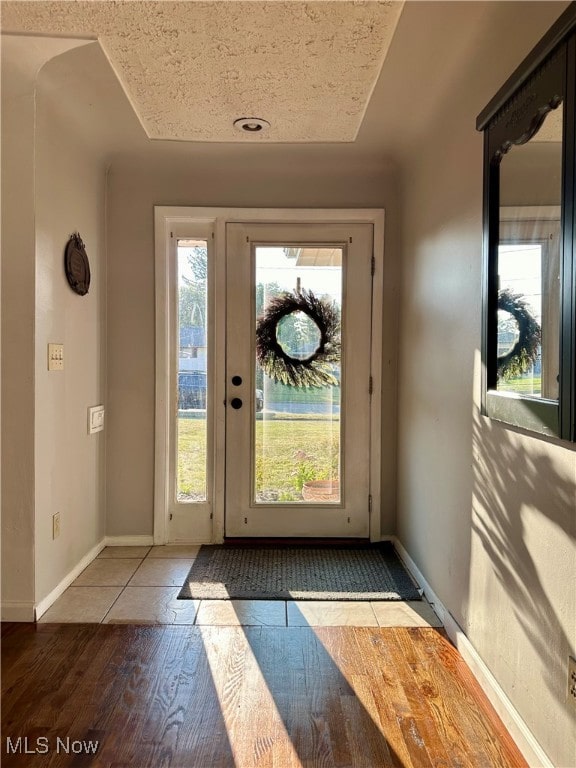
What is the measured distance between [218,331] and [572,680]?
2404mm

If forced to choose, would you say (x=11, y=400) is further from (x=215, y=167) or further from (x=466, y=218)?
(x=466, y=218)

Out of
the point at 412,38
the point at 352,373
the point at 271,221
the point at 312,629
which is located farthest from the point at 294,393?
the point at 412,38

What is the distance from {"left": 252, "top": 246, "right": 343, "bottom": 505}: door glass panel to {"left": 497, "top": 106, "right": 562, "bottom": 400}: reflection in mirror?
1.53 meters

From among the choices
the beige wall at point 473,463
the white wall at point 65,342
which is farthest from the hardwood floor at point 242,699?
the white wall at point 65,342

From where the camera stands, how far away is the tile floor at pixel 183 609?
2193 mm

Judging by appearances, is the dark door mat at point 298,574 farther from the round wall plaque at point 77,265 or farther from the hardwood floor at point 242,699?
the round wall plaque at point 77,265

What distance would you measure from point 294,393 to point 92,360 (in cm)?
119

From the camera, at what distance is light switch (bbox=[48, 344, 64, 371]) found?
231cm

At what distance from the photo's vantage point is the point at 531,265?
56.4 inches

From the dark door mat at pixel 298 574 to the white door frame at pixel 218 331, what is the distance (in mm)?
248

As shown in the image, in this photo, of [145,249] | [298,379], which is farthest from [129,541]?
[145,249]

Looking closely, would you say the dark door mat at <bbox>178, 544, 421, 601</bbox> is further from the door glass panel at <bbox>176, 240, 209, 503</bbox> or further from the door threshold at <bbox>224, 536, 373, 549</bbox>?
the door glass panel at <bbox>176, 240, 209, 503</bbox>

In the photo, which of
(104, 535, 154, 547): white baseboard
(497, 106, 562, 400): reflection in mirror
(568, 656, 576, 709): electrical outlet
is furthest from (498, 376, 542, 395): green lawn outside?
(104, 535, 154, 547): white baseboard

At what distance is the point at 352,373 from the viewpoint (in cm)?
310
